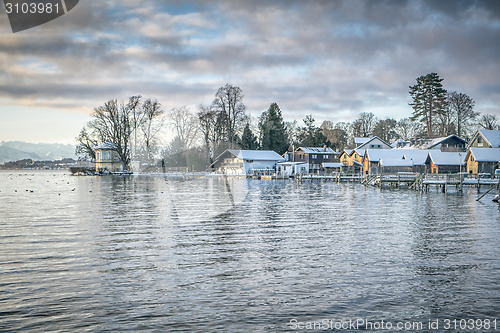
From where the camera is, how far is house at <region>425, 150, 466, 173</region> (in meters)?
74.2

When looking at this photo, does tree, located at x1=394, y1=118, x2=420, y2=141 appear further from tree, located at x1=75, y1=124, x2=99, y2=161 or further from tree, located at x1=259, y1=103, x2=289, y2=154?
tree, located at x1=75, y1=124, x2=99, y2=161

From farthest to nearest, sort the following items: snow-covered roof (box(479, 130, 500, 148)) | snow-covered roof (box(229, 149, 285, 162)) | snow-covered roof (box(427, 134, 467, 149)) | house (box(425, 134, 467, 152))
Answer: snow-covered roof (box(229, 149, 285, 162)) → snow-covered roof (box(427, 134, 467, 149)) → house (box(425, 134, 467, 152)) → snow-covered roof (box(479, 130, 500, 148))

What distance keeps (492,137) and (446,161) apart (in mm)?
8245

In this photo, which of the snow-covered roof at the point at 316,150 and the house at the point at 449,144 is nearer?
the house at the point at 449,144

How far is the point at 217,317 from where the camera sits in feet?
29.1

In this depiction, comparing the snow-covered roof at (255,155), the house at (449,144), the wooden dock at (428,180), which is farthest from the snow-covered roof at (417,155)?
the snow-covered roof at (255,155)

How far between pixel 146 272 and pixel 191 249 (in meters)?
3.24

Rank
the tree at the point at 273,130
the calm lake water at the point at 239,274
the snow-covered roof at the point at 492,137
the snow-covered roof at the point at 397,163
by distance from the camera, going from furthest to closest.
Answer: the tree at the point at 273,130 → the snow-covered roof at the point at 397,163 → the snow-covered roof at the point at 492,137 → the calm lake water at the point at 239,274

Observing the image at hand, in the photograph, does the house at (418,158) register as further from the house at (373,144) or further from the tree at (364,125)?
the tree at (364,125)

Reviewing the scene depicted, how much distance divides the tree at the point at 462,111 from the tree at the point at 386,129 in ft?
82.8

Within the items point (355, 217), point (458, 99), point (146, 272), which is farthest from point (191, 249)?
point (458, 99)

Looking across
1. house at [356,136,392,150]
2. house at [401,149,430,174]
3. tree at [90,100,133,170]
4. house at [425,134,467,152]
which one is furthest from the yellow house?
Answer: tree at [90,100,133,170]

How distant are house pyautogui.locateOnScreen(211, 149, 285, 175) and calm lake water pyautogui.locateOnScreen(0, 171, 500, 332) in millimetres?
72597

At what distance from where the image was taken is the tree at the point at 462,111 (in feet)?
308
